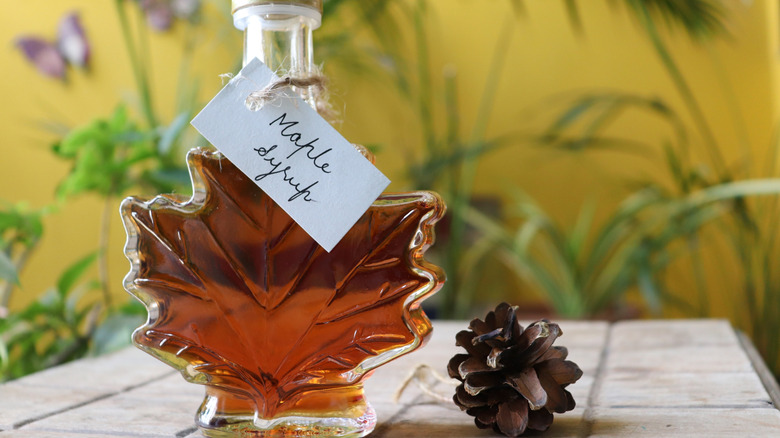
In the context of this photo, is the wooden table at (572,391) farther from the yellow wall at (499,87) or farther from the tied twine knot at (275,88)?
the yellow wall at (499,87)

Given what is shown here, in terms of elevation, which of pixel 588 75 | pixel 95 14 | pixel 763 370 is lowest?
pixel 763 370

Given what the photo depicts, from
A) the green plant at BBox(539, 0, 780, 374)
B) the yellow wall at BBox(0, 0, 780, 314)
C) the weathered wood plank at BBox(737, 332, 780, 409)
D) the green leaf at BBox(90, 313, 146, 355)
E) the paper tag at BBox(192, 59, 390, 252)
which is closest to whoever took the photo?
the paper tag at BBox(192, 59, 390, 252)

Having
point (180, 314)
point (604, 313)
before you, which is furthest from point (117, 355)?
point (604, 313)

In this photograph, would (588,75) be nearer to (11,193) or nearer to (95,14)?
(95,14)

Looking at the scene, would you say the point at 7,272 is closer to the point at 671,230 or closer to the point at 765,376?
the point at 765,376

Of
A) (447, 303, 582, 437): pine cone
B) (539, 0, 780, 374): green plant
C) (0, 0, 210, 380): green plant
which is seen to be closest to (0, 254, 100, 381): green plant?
(0, 0, 210, 380): green plant

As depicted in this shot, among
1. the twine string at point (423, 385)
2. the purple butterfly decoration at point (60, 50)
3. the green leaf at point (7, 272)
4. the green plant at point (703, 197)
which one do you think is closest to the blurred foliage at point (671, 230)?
the green plant at point (703, 197)

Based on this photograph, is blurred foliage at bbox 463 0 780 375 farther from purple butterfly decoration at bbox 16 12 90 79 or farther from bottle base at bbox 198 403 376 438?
purple butterfly decoration at bbox 16 12 90 79
